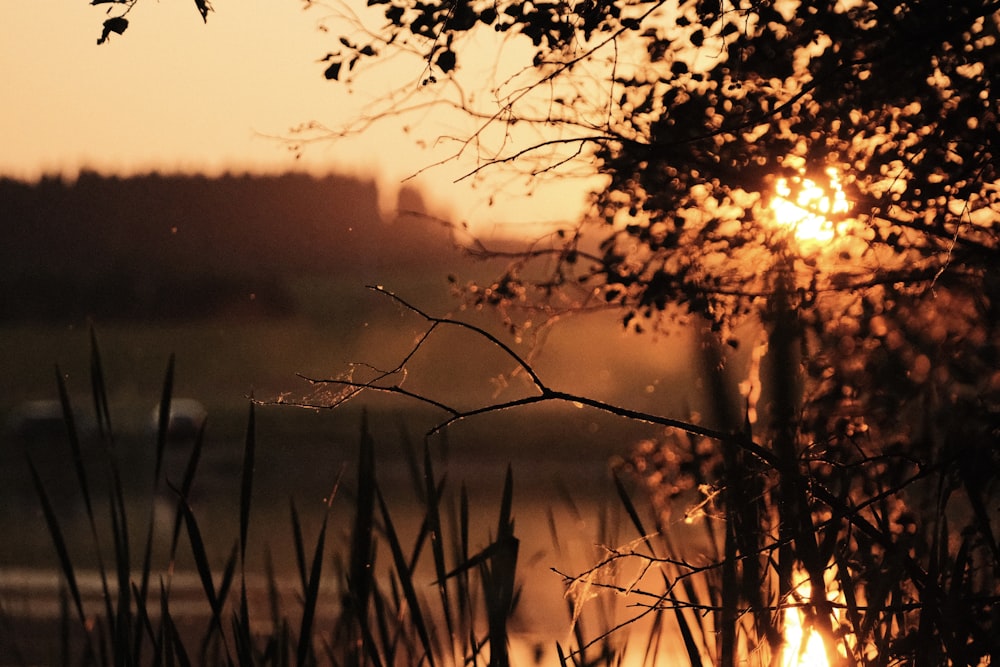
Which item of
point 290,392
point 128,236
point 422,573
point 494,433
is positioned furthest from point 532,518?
point 290,392

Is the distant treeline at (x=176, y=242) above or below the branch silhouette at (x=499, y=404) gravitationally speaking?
above

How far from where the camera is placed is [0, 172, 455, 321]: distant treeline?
23.6 ft

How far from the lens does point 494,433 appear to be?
19.4 meters

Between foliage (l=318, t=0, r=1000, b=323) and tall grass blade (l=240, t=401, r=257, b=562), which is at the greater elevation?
foliage (l=318, t=0, r=1000, b=323)

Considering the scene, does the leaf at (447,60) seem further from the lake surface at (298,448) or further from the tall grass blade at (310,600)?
the lake surface at (298,448)

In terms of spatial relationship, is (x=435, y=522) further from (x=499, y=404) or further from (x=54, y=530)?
(x=54, y=530)

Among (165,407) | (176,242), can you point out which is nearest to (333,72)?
(165,407)

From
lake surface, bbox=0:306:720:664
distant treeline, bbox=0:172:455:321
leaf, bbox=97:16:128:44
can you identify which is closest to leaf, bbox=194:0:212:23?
A: leaf, bbox=97:16:128:44

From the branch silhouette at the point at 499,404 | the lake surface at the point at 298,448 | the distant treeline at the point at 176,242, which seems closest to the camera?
the branch silhouette at the point at 499,404

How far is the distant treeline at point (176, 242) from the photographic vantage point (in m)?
7.20

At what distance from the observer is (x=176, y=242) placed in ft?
37.3

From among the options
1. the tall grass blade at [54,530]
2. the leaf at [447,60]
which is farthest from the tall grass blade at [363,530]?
the leaf at [447,60]

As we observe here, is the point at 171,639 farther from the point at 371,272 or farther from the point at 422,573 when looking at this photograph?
the point at 422,573

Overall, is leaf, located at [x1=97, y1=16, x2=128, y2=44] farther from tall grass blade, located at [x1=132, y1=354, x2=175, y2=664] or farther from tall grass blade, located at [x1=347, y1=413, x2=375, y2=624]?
tall grass blade, located at [x1=347, y1=413, x2=375, y2=624]
